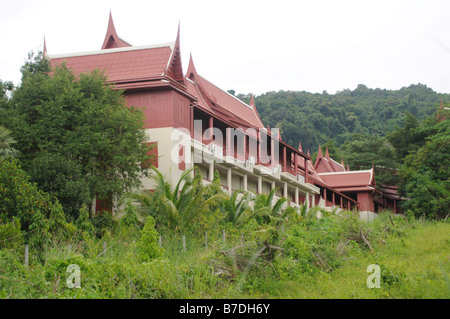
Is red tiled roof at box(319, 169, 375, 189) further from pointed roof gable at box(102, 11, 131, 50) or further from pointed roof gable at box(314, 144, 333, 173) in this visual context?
pointed roof gable at box(102, 11, 131, 50)

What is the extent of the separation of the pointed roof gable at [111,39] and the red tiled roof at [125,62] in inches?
79.7

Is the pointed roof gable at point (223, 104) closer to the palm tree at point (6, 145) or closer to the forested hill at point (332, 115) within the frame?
the palm tree at point (6, 145)

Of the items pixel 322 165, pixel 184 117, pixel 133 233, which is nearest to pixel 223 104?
pixel 184 117

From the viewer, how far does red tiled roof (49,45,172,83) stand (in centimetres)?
2506

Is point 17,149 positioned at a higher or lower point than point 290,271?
higher

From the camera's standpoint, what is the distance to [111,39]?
28.6 meters

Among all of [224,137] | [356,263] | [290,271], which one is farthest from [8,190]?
[224,137]

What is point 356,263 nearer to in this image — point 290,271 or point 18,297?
point 290,271

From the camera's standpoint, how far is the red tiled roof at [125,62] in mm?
25062

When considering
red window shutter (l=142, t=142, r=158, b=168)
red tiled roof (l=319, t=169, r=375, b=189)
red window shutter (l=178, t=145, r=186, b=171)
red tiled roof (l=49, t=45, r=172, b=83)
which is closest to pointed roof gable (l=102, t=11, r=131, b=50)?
red tiled roof (l=49, t=45, r=172, b=83)

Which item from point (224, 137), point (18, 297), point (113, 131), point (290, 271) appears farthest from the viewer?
point (224, 137)

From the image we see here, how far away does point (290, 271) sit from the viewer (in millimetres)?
14469

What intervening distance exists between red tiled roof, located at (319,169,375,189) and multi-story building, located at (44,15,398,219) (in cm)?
1044
